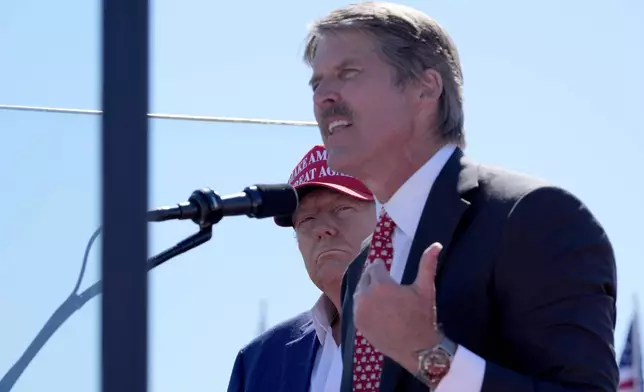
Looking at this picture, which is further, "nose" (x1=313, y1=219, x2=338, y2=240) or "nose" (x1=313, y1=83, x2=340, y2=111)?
"nose" (x1=313, y1=219, x2=338, y2=240)

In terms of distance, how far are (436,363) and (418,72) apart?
2.97 ft

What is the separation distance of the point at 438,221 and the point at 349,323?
0.44m

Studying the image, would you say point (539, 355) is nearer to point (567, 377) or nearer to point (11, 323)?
point (567, 377)

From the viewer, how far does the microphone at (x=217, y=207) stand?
2.46m

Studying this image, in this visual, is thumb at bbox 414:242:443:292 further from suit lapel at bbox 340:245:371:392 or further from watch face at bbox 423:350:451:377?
suit lapel at bbox 340:245:371:392

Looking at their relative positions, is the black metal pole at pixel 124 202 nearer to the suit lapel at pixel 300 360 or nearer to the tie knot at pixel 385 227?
the tie knot at pixel 385 227

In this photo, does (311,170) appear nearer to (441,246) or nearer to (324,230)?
(324,230)

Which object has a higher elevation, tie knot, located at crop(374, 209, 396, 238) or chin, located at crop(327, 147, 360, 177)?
chin, located at crop(327, 147, 360, 177)

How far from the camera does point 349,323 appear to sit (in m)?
2.89

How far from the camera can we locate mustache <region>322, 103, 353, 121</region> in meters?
2.85

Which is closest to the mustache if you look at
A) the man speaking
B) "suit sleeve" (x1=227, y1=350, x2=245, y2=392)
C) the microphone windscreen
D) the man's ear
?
the man speaking

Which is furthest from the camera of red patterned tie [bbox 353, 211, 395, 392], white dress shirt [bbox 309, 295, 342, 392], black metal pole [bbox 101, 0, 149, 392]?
white dress shirt [bbox 309, 295, 342, 392]

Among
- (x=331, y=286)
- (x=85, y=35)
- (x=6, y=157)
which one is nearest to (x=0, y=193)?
(x=6, y=157)

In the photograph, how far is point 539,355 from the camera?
93.4 inches
